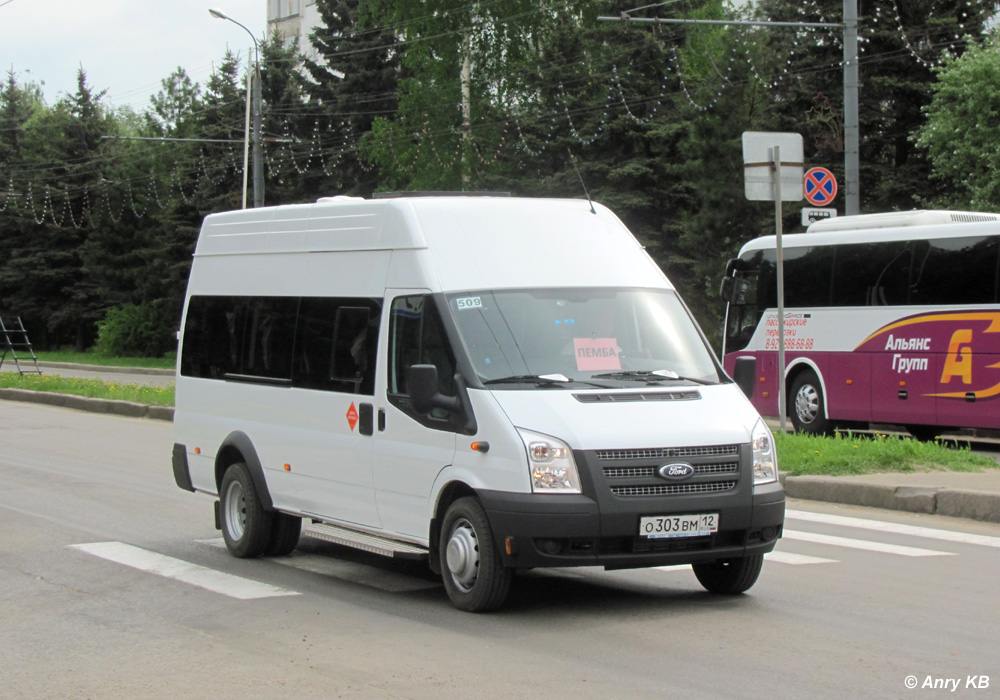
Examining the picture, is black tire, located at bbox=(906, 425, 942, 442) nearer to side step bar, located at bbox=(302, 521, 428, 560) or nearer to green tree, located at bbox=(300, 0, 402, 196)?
side step bar, located at bbox=(302, 521, 428, 560)

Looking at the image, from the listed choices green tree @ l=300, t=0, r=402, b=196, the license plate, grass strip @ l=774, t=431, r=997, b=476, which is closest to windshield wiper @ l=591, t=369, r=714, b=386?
the license plate

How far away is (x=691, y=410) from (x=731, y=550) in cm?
80

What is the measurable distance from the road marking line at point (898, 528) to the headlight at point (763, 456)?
11.4 feet

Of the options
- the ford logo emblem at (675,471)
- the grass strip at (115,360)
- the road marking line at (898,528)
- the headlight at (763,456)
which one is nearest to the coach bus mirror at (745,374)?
the headlight at (763,456)

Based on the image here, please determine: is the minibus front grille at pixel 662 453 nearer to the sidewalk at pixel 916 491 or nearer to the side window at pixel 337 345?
the side window at pixel 337 345

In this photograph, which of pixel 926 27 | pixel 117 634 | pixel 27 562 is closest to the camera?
pixel 117 634

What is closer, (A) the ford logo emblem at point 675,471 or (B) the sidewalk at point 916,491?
(A) the ford logo emblem at point 675,471

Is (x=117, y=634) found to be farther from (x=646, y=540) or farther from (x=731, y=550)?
(x=731, y=550)

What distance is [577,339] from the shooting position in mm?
7926

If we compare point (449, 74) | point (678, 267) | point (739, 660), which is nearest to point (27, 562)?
point (739, 660)

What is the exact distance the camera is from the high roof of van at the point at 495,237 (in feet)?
26.9

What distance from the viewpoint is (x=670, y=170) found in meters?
36.1

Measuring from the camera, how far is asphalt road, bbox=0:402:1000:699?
6.01 meters

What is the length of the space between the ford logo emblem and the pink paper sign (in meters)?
0.88
